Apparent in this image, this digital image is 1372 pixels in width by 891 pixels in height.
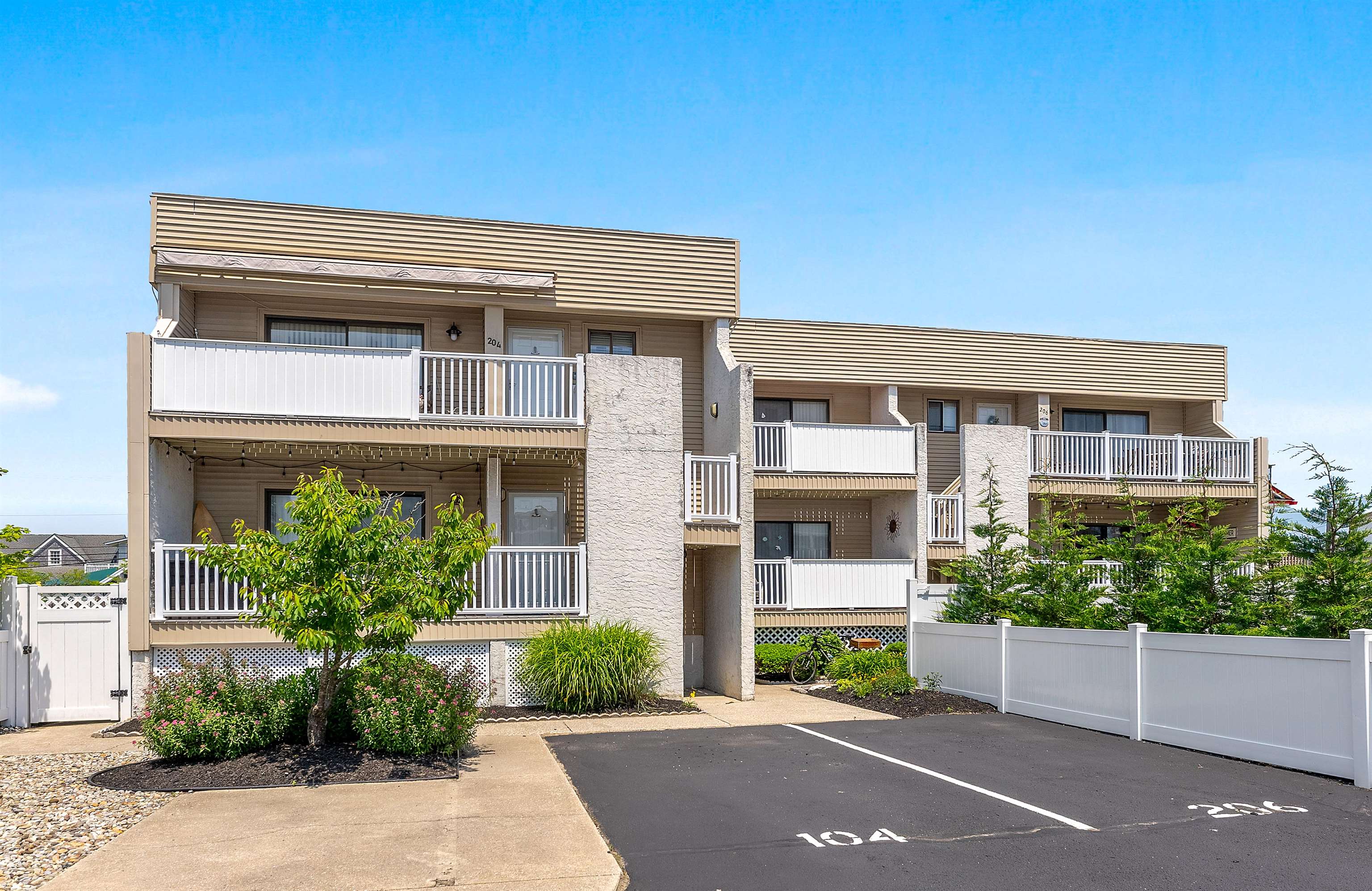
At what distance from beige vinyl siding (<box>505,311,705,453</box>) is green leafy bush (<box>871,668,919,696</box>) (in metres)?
5.71

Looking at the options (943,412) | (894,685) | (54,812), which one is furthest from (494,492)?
(943,412)

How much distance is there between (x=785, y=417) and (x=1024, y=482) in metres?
5.32

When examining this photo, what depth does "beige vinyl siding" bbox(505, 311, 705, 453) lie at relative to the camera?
18.9m

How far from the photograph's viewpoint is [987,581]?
1719cm

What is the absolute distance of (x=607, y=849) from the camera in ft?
25.5

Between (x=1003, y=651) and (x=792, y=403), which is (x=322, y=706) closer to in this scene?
(x=1003, y=651)

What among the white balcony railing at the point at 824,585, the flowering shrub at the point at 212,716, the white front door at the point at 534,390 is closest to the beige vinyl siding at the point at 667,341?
the white front door at the point at 534,390

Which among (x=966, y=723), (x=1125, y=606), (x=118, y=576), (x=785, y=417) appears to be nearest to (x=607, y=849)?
(x=966, y=723)

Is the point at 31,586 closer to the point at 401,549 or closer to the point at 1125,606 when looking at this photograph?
the point at 401,549

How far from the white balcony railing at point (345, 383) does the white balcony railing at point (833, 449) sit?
16.2 ft

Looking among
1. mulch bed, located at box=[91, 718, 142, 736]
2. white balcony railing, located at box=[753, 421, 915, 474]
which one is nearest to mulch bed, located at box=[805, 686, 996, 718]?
white balcony railing, located at box=[753, 421, 915, 474]

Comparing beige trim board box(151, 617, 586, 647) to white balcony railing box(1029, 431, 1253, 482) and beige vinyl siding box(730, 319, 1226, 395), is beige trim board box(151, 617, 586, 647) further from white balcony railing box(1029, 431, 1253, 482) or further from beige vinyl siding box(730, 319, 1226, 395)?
white balcony railing box(1029, 431, 1253, 482)

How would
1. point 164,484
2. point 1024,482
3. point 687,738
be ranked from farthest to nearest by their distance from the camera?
point 1024,482, point 164,484, point 687,738

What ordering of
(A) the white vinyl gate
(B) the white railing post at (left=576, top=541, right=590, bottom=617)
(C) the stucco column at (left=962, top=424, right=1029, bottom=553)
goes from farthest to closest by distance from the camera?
(C) the stucco column at (left=962, top=424, right=1029, bottom=553)
(B) the white railing post at (left=576, top=541, right=590, bottom=617)
(A) the white vinyl gate
